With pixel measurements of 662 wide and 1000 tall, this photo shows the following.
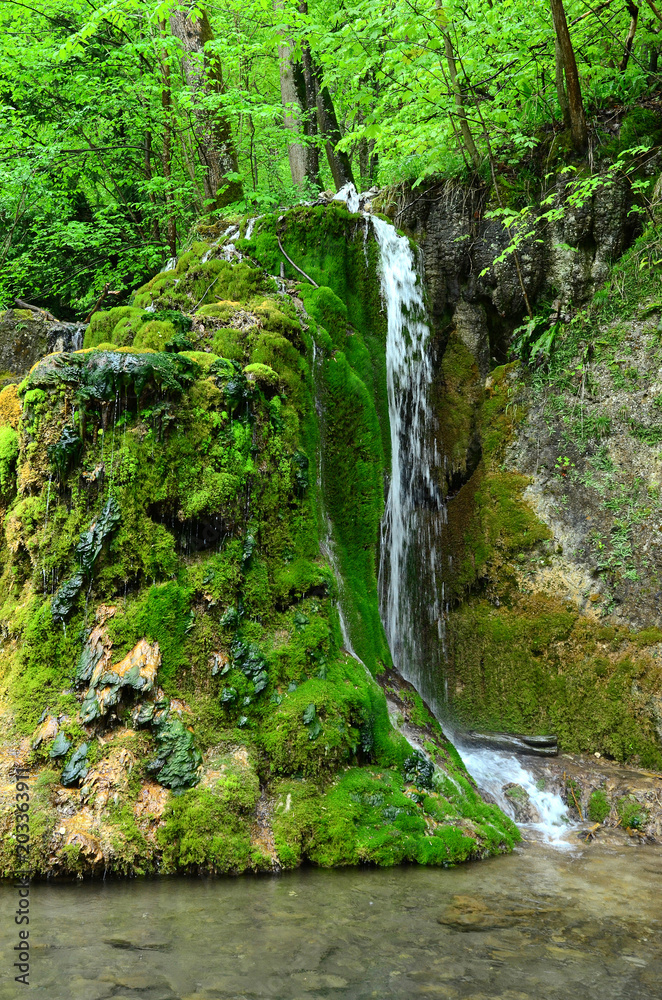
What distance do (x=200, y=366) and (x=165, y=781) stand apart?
3.14 m

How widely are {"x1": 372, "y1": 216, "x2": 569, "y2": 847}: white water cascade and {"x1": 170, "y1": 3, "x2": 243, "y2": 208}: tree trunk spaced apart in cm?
407

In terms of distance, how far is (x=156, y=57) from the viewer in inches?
430

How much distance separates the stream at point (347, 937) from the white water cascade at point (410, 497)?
10.7ft

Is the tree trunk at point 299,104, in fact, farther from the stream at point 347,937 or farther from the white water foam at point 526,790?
the stream at point 347,937

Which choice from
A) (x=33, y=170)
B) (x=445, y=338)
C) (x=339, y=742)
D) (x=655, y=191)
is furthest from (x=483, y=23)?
(x=339, y=742)

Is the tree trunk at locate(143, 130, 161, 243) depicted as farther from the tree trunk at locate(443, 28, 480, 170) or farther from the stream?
the stream

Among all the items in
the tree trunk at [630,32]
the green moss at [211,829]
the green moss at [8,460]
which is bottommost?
the green moss at [211,829]

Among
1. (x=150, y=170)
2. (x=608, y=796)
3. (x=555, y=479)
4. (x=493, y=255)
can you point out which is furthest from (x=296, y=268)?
(x=608, y=796)

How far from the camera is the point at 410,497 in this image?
7934 millimetres

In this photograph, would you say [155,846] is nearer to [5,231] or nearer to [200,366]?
[200,366]

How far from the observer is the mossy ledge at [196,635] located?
4199mm

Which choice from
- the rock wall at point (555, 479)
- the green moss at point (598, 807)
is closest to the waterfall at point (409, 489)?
the rock wall at point (555, 479)

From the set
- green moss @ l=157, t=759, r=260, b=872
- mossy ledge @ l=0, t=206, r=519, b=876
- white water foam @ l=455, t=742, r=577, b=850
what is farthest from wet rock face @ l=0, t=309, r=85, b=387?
white water foam @ l=455, t=742, r=577, b=850

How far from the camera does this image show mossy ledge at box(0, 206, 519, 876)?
13.8ft
